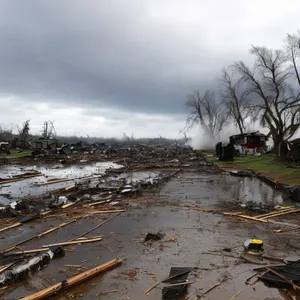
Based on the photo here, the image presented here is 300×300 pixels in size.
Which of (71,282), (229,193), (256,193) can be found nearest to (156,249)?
(71,282)

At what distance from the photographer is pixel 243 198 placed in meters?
13.9

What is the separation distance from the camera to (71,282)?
5.29 meters

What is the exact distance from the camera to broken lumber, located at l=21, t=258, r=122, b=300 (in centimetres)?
483

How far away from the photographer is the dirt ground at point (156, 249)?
5.25m

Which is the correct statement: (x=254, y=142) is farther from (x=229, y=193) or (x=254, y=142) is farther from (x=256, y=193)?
(x=229, y=193)

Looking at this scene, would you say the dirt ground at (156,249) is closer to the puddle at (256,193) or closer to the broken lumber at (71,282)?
the broken lumber at (71,282)

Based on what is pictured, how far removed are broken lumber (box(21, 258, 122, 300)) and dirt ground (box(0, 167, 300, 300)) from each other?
0.10 meters

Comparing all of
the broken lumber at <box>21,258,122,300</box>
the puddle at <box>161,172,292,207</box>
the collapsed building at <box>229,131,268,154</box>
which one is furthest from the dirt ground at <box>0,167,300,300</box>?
the collapsed building at <box>229,131,268,154</box>

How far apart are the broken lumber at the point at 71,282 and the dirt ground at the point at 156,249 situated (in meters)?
0.10

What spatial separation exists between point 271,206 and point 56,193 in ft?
31.9

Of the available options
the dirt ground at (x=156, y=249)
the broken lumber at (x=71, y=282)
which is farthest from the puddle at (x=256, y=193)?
the broken lumber at (x=71, y=282)

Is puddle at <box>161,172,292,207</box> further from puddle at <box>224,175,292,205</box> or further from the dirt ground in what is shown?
the dirt ground

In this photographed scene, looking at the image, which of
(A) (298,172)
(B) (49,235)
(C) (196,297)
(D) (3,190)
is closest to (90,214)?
(B) (49,235)

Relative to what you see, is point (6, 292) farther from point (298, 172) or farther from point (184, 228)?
point (298, 172)
